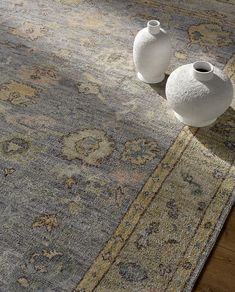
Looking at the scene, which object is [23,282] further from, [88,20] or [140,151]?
[88,20]

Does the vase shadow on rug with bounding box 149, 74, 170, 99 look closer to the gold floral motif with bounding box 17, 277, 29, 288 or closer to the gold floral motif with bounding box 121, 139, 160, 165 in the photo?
the gold floral motif with bounding box 121, 139, 160, 165

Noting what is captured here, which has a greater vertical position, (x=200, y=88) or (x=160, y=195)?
(x=200, y=88)

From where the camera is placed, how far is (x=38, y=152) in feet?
4.64

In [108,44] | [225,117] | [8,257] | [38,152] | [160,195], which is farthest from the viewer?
[108,44]

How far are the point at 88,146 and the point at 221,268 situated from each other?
1.78ft

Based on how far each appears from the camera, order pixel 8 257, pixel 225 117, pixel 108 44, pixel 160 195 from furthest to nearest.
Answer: pixel 108 44 → pixel 225 117 → pixel 160 195 → pixel 8 257

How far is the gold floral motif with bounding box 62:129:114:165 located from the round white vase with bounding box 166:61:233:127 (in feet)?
0.80

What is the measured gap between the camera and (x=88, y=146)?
1.44m

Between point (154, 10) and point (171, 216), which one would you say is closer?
point (171, 216)

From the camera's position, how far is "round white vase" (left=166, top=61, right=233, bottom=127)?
1.38 metres

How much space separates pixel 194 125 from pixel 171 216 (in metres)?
0.37

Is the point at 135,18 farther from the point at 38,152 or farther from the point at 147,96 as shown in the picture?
the point at 38,152

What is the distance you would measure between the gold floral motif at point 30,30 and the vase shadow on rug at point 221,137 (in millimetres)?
807

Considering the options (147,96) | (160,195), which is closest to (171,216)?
(160,195)
